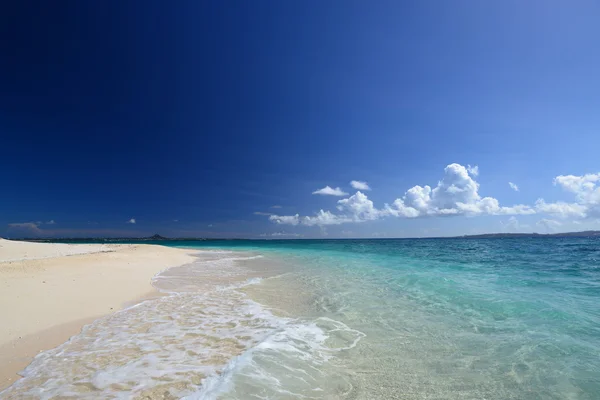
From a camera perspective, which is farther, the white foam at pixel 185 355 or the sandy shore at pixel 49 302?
the sandy shore at pixel 49 302

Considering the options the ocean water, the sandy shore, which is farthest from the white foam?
the sandy shore

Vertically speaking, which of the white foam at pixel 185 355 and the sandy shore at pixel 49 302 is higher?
the sandy shore at pixel 49 302

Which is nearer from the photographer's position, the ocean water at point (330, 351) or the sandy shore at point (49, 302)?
the ocean water at point (330, 351)

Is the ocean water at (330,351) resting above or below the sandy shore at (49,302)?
below

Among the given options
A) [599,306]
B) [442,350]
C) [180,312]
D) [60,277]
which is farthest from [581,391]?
[60,277]

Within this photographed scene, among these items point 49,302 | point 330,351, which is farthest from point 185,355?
point 49,302

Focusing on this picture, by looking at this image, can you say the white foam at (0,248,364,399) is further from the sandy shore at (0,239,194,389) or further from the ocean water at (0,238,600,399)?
the sandy shore at (0,239,194,389)

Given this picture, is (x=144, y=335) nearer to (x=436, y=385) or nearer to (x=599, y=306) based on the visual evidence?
(x=436, y=385)

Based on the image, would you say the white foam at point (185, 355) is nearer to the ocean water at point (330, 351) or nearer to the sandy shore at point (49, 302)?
the ocean water at point (330, 351)

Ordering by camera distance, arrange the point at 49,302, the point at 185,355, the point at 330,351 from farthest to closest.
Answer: the point at 49,302, the point at 330,351, the point at 185,355

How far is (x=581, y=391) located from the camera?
166 inches

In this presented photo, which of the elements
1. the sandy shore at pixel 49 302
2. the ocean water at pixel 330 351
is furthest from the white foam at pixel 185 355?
the sandy shore at pixel 49 302

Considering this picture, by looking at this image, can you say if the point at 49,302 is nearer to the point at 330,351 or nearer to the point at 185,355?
the point at 185,355

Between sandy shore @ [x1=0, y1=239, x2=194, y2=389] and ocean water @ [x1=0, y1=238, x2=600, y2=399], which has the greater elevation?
sandy shore @ [x1=0, y1=239, x2=194, y2=389]
